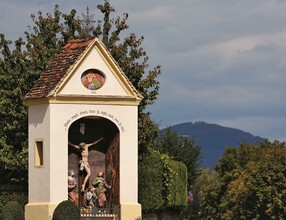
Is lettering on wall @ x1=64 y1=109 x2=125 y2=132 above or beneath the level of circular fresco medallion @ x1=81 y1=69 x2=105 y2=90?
beneath

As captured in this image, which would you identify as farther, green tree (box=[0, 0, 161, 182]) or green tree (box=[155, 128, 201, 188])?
green tree (box=[155, 128, 201, 188])

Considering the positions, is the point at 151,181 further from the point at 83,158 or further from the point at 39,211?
the point at 39,211

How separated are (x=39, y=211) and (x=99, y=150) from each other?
448 centimetres

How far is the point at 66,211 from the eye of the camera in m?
45.0

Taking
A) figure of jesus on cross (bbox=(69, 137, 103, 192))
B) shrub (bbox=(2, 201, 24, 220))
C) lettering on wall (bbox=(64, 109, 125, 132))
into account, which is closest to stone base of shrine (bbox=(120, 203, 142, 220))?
figure of jesus on cross (bbox=(69, 137, 103, 192))

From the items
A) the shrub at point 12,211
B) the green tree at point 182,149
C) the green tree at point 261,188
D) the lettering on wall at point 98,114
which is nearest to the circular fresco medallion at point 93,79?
the lettering on wall at point 98,114

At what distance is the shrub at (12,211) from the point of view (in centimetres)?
4750

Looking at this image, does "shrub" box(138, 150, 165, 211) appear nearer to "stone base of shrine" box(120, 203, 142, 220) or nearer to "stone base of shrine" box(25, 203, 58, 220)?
"stone base of shrine" box(120, 203, 142, 220)

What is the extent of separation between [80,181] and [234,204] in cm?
4882

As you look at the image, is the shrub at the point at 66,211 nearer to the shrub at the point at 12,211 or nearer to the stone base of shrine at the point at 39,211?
the stone base of shrine at the point at 39,211

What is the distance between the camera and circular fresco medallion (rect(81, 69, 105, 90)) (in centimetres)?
4791

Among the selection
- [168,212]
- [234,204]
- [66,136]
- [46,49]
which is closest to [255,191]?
[234,204]

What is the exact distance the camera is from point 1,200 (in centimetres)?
5103

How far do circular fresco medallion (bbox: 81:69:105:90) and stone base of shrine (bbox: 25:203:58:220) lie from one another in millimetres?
5374
